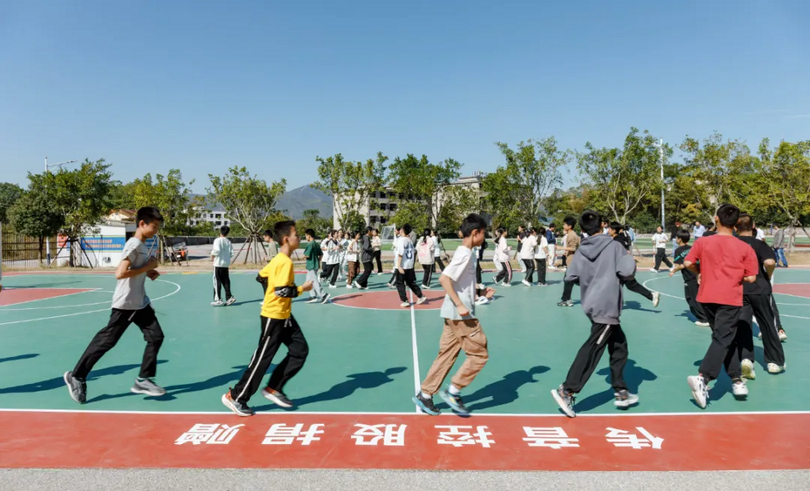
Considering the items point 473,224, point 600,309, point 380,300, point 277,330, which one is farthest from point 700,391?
point 380,300

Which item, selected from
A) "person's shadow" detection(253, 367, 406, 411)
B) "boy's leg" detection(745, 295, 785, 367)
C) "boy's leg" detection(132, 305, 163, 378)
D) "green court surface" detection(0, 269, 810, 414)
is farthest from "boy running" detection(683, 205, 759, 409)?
"boy's leg" detection(132, 305, 163, 378)

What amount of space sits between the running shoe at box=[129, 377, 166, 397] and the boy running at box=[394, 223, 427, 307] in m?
6.44

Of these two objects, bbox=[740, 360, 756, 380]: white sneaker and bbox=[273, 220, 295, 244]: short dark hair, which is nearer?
Answer: bbox=[273, 220, 295, 244]: short dark hair

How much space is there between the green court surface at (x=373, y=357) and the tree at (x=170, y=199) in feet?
59.4

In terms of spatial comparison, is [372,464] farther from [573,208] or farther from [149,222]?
[573,208]

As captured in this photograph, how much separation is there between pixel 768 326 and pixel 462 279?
3.99m

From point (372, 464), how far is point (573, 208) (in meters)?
73.3

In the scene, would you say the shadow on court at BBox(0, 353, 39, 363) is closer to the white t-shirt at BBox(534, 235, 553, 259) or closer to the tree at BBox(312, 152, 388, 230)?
the white t-shirt at BBox(534, 235, 553, 259)

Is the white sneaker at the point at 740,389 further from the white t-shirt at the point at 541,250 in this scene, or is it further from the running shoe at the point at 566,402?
the white t-shirt at the point at 541,250

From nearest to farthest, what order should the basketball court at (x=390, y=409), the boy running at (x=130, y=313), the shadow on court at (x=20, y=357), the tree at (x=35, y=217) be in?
the basketball court at (x=390, y=409)
the boy running at (x=130, y=313)
the shadow on court at (x=20, y=357)
the tree at (x=35, y=217)

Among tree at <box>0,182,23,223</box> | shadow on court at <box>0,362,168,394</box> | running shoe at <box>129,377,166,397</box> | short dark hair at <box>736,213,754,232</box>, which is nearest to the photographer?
running shoe at <box>129,377,166,397</box>

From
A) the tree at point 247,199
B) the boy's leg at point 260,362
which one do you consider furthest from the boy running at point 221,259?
the tree at point 247,199

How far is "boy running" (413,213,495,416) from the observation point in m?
5.00

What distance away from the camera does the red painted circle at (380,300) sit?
40.9 feet
